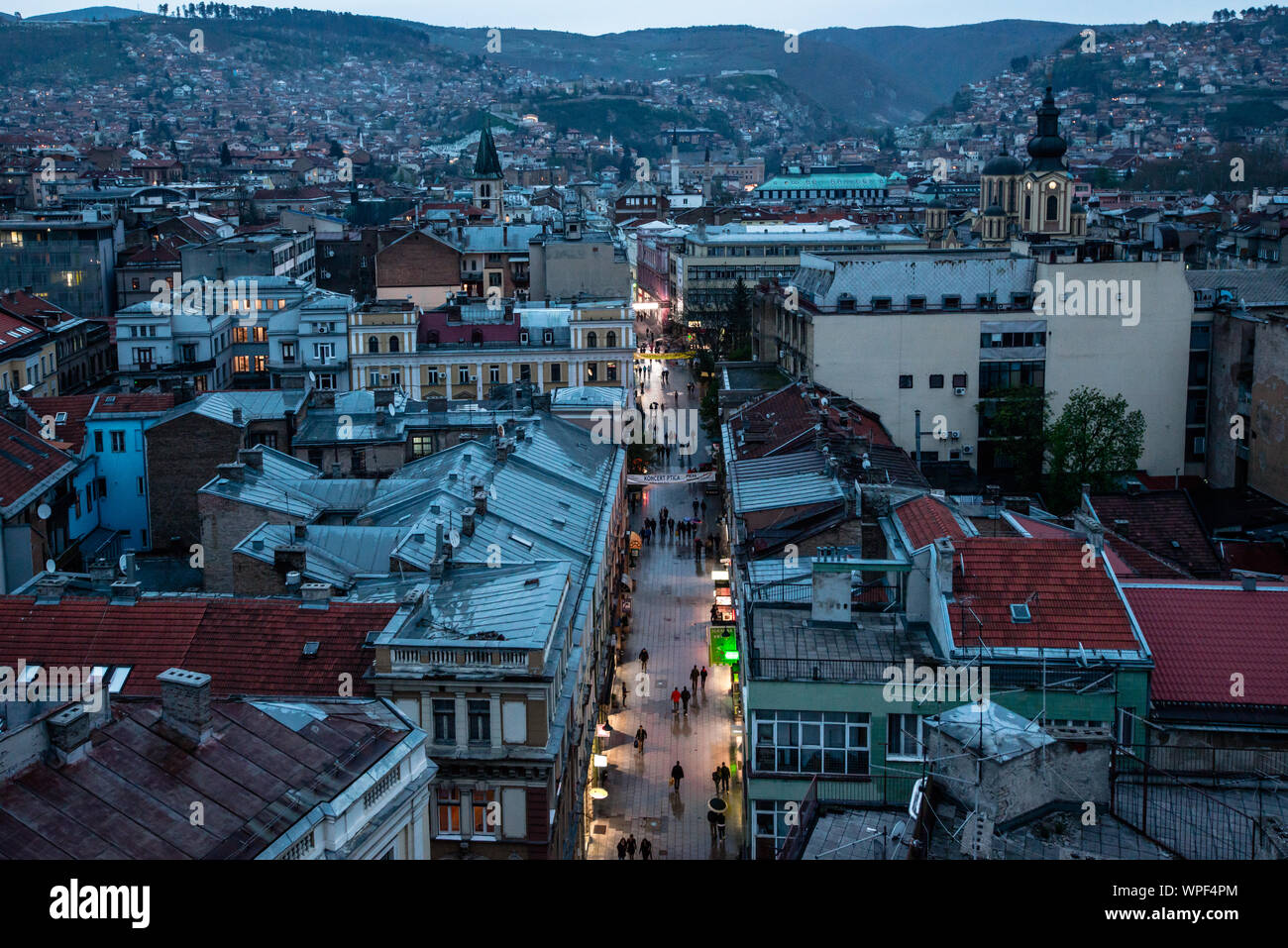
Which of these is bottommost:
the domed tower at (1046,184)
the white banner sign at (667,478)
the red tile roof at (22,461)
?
the white banner sign at (667,478)

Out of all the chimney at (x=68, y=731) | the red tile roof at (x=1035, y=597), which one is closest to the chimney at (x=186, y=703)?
the chimney at (x=68, y=731)

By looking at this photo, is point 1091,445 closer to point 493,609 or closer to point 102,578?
point 493,609

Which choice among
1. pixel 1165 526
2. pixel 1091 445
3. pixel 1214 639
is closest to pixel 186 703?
pixel 1214 639

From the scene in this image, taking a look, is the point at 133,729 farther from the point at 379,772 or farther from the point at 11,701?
the point at 11,701

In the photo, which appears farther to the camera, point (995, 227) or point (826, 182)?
point (826, 182)

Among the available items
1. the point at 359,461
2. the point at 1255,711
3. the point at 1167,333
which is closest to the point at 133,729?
the point at 1255,711

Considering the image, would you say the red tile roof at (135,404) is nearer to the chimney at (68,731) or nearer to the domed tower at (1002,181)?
the chimney at (68,731)

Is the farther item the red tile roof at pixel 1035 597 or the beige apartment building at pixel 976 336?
the beige apartment building at pixel 976 336
